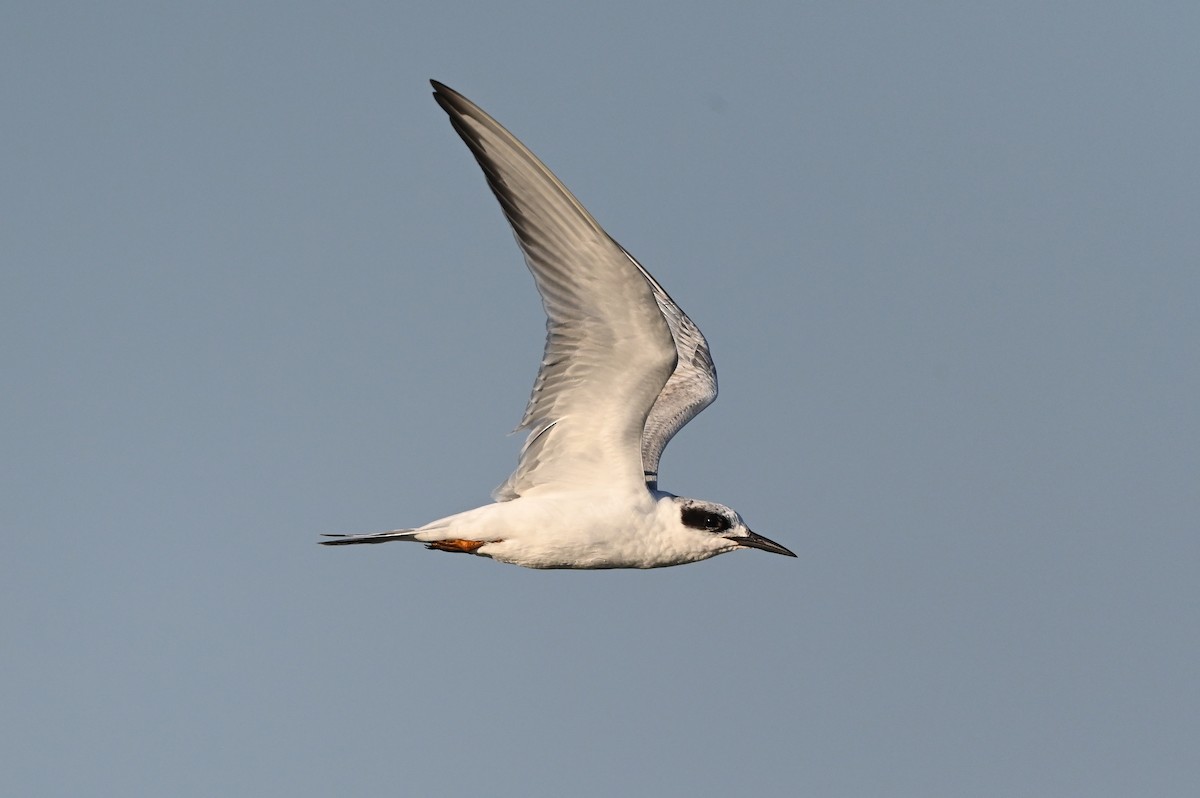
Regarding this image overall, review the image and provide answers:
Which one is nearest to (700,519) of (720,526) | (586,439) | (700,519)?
(700,519)

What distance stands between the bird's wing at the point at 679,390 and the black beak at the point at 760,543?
1.09 metres

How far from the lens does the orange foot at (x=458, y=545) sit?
12.6m

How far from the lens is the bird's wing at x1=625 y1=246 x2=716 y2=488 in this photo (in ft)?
48.4

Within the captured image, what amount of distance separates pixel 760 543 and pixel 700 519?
77 centimetres

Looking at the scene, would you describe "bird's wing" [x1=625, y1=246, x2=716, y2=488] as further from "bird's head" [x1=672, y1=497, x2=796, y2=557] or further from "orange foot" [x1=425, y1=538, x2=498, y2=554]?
"orange foot" [x1=425, y1=538, x2=498, y2=554]

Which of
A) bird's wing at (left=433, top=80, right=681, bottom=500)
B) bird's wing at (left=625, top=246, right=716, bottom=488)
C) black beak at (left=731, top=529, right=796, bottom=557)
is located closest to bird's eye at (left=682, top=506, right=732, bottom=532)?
black beak at (left=731, top=529, right=796, bottom=557)

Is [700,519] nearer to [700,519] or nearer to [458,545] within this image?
[700,519]

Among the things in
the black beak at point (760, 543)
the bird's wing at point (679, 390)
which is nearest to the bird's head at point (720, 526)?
the black beak at point (760, 543)

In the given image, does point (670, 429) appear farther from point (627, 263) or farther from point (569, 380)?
point (627, 263)

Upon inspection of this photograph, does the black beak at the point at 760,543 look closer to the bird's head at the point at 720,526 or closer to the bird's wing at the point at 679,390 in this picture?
the bird's head at the point at 720,526

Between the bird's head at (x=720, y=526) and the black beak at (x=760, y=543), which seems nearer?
the bird's head at (x=720, y=526)

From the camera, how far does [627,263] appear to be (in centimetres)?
1089

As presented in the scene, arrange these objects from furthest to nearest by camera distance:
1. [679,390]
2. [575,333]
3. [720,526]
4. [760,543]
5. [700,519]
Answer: [679,390], [760,543], [720,526], [700,519], [575,333]

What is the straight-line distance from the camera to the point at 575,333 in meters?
11.8
